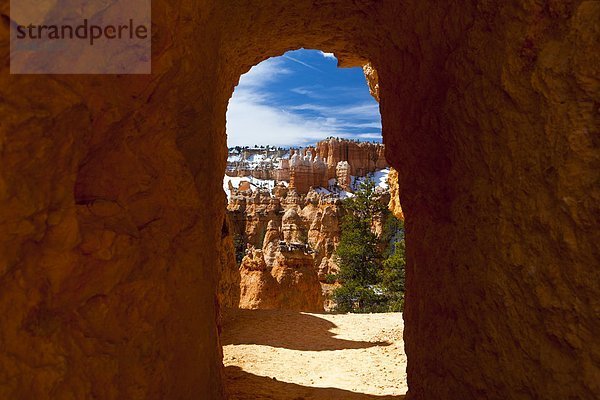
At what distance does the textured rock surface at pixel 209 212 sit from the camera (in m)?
1.78

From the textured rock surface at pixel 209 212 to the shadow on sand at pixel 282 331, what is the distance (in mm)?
4411

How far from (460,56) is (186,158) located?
187cm

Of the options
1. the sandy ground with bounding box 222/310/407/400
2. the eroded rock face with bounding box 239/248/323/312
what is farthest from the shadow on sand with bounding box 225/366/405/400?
the eroded rock face with bounding box 239/248/323/312

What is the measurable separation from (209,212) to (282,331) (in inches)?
220

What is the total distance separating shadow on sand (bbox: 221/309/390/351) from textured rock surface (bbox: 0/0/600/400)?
4411mm

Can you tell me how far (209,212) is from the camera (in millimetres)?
3326

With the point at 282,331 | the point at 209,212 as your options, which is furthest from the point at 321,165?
the point at 209,212

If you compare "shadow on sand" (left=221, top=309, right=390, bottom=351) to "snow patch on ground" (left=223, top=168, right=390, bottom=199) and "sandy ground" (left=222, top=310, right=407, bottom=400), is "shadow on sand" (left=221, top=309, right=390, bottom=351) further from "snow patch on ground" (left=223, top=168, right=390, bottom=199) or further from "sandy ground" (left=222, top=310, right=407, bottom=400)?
"snow patch on ground" (left=223, top=168, right=390, bottom=199)

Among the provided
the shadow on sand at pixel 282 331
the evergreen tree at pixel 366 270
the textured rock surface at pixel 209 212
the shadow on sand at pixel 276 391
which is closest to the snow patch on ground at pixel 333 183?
the evergreen tree at pixel 366 270

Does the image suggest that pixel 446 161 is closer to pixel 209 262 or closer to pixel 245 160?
pixel 209 262

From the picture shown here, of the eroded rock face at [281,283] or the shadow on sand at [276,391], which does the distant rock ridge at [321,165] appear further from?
the shadow on sand at [276,391]

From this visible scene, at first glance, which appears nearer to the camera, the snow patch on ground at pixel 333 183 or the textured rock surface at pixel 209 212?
the textured rock surface at pixel 209 212

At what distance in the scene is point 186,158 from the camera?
2.75m

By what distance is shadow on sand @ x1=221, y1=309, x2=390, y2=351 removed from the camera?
746 centimetres
